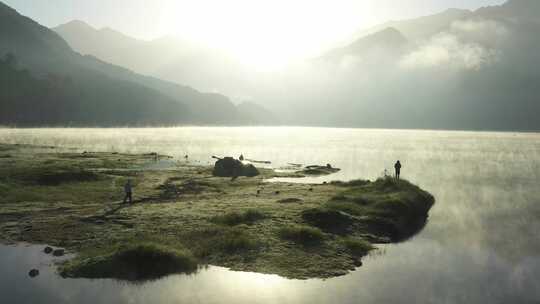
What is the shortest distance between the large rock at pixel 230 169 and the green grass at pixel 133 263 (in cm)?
5462

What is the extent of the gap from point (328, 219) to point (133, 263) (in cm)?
1915

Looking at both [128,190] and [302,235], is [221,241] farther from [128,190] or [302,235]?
[128,190]

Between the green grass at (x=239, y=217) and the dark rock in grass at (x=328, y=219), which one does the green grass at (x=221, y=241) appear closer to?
the green grass at (x=239, y=217)

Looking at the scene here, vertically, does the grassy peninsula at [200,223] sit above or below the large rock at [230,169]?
below

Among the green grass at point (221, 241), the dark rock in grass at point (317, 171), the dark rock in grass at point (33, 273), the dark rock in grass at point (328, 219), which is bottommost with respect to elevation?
the dark rock in grass at point (33, 273)

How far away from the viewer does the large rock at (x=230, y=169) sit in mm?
85637

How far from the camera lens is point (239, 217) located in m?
40.5

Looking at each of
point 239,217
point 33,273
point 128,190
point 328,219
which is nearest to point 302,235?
point 328,219

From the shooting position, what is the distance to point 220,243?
3369 cm

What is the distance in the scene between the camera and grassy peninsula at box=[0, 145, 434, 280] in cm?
2988

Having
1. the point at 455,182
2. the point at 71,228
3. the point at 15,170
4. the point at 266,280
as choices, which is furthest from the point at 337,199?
the point at 455,182

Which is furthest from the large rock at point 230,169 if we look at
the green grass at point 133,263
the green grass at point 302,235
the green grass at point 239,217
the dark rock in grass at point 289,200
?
the green grass at point 133,263

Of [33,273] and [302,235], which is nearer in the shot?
[33,273]

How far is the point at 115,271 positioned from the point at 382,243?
2352cm
